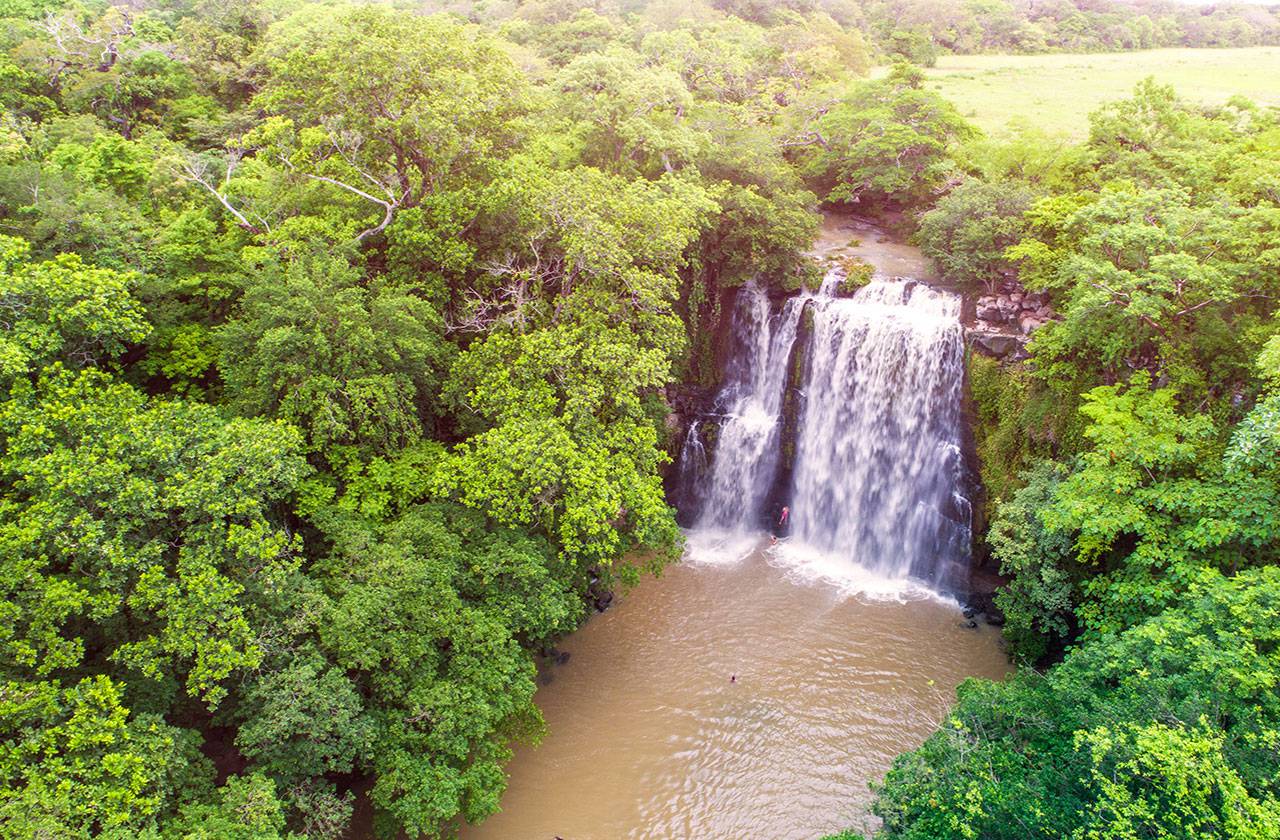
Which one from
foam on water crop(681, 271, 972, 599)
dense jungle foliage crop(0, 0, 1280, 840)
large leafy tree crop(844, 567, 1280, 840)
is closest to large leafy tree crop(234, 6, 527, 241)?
dense jungle foliage crop(0, 0, 1280, 840)

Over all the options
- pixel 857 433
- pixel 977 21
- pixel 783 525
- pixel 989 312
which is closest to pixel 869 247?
pixel 989 312

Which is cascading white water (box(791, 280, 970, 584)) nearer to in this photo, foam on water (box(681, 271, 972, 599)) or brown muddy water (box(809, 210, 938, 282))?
foam on water (box(681, 271, 972, 599))

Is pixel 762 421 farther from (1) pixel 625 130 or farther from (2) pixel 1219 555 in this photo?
(2) pixel 1219 555

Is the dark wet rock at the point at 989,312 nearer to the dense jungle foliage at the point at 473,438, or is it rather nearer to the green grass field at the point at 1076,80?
the dense jungle foliage at the point at 473,438

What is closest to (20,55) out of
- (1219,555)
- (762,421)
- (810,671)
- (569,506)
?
(569,506)

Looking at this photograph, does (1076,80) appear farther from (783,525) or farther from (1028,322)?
(783,525)
